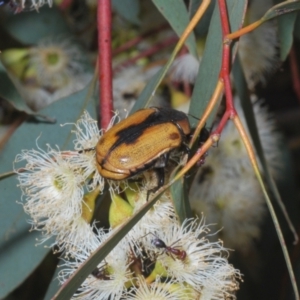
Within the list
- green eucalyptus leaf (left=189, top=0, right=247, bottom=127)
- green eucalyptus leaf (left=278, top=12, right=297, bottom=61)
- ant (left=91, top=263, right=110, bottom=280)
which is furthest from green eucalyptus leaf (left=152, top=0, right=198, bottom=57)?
ant (left=91, top=263, right=110, bottom=280)

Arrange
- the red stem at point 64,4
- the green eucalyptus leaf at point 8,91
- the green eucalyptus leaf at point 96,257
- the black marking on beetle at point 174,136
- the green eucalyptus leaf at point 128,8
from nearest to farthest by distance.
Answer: the green eucalyptus leaf at point 96,257, the black marking on beetle at point 174,136, the green eucalyptus leaf at point 8,91, the green eucalyptus leaf at point 128,8, the red stem at point 64,4

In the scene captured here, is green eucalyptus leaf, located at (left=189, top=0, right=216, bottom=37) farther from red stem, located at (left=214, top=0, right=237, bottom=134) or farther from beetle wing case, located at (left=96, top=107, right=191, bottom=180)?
beetle wing case, located at (left=96, top=107, right=191, bottom=180)

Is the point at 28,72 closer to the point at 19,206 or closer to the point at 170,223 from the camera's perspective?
the point at 19,206

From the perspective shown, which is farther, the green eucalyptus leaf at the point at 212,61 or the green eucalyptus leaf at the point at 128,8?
the green eucalyptus leaf at the point at 128,8

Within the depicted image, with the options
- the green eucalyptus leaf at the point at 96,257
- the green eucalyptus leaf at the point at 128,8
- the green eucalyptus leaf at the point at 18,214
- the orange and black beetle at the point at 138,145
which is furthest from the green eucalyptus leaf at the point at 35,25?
the green eucalyptus leaf at the point at 96,257

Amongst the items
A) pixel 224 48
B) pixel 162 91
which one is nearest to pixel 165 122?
pixel 224 48

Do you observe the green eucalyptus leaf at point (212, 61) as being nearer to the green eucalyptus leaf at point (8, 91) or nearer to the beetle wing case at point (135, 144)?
the beetle wing case at point (135, 144)

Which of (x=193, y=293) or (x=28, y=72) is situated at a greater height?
(x=28, y=72)
